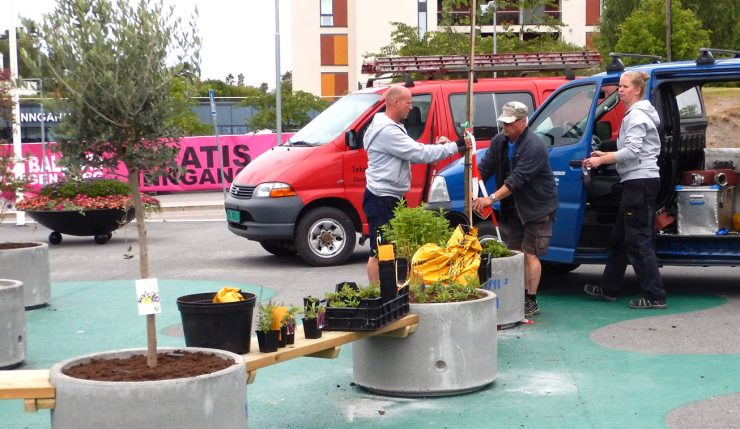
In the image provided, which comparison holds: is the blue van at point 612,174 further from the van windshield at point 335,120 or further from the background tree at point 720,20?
the background tree at point 720,20

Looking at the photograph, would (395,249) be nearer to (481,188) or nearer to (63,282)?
(481,188)

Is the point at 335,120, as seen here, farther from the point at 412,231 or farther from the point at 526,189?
the point at 412,231

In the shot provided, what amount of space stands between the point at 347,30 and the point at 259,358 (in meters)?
77.4

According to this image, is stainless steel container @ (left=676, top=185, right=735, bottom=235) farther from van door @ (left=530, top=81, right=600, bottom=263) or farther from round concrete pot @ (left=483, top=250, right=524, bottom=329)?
round concrete pot @ (left=483, top=250, right=524, bottom=329)

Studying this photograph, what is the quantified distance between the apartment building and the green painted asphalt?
67256mm

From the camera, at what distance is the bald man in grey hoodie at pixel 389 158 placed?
8.96m

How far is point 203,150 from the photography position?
31.0m

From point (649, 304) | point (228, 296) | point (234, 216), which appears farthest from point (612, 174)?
point (228, 296)

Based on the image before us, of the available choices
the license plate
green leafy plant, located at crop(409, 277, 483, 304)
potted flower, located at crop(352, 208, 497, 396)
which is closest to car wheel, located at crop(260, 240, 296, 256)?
the license plate

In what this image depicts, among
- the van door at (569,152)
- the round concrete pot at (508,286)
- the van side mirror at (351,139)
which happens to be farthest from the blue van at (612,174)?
the van side mirror at (351,139)

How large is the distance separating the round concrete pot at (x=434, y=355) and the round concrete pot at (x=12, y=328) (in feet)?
9.64

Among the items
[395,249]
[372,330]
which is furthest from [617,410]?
[395,249]

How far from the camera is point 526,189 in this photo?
9.55 m

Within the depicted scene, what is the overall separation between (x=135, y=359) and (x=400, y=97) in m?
3.85
